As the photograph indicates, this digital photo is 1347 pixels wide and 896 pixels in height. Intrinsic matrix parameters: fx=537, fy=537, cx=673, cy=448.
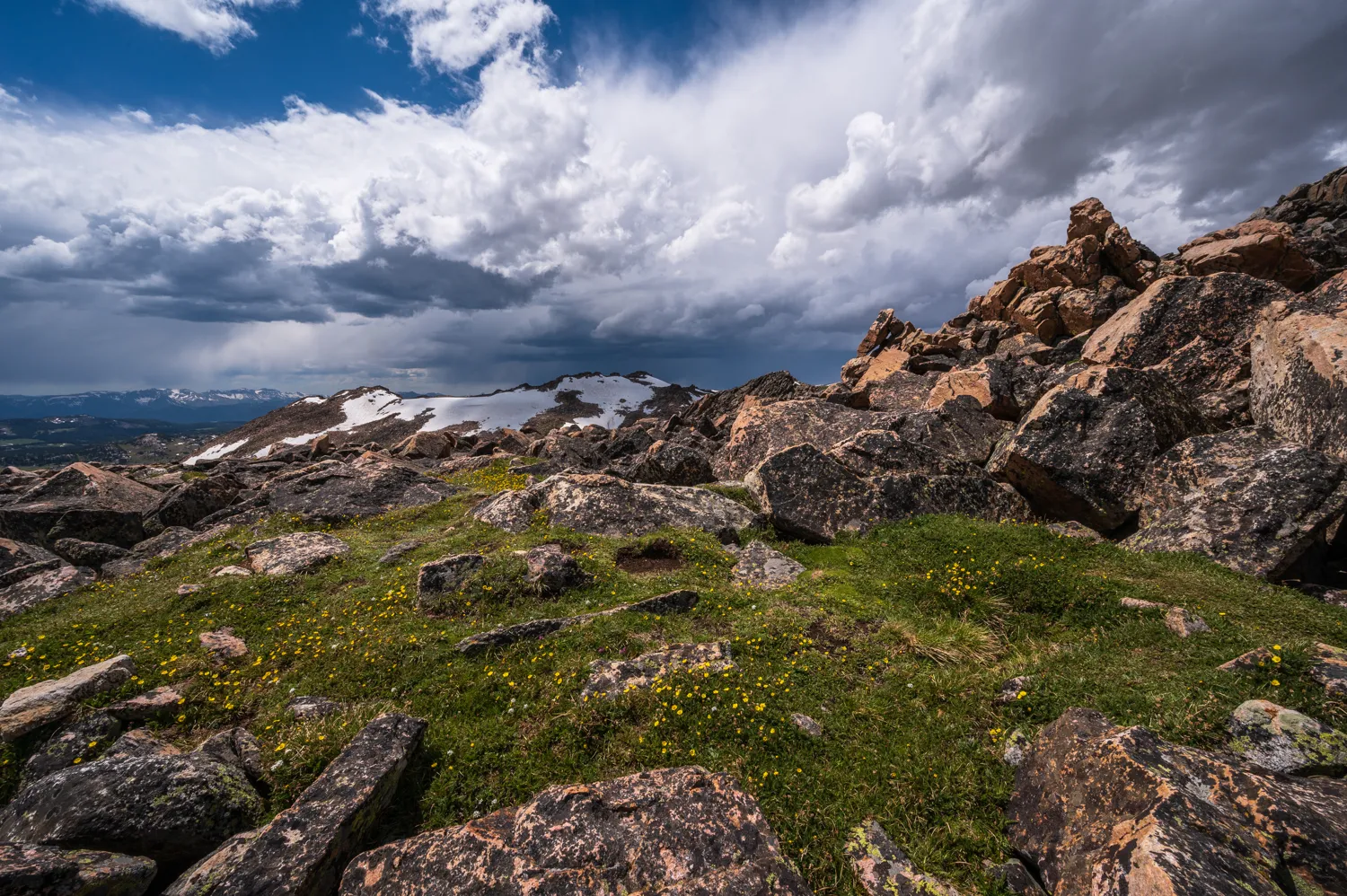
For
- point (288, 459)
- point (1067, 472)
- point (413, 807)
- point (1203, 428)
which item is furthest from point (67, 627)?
point (288, 459)

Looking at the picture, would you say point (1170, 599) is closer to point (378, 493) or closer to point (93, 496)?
point (378, 493)

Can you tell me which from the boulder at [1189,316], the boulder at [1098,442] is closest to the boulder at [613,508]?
the boulder at [1098,442]

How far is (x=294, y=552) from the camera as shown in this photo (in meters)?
18.7

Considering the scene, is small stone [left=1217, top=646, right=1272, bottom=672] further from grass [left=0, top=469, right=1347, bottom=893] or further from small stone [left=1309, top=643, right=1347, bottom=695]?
small stone [left=1309, top=643, right=1347, bottom=695]

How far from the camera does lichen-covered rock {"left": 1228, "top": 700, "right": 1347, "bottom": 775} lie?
717cm

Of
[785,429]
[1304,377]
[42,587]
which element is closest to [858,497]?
[785,429]

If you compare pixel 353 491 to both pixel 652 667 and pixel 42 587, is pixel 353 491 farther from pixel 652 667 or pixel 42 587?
pixel 652 667

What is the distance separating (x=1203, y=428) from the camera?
19.5 metres

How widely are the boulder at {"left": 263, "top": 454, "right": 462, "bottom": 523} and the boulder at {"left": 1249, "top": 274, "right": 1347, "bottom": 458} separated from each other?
111 ft

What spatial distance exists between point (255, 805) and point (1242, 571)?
21.3 m

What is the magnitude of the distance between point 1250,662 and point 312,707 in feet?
56.1

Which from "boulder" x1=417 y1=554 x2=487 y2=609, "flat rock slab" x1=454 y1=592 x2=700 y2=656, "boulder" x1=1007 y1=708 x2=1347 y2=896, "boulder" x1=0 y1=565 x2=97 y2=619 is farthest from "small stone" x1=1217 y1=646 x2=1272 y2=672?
"boulder" x1=0 y1=565 x2=97 y2=619

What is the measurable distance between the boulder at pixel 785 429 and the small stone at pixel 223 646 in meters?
20.2

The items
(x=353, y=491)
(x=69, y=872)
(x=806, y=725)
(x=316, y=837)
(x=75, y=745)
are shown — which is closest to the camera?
(x=69, y=872)
